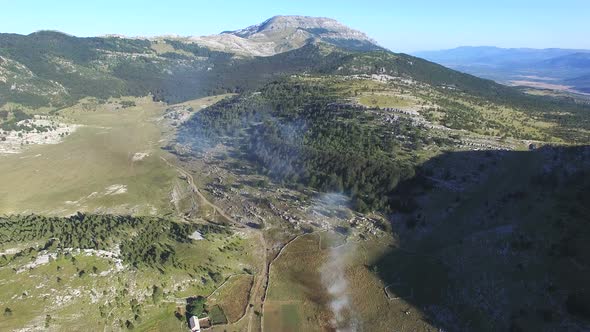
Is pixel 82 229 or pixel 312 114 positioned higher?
pixel 312 114

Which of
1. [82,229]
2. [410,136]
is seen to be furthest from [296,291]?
[410,136]

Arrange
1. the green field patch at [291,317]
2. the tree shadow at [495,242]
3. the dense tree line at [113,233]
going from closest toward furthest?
1. the tree shadow at [495,242]
2. the green field patch at [291,317]
3. the dense tree line at [113,233]

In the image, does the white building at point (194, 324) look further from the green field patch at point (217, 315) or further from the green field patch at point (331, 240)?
the green field patch at point (331, 240)

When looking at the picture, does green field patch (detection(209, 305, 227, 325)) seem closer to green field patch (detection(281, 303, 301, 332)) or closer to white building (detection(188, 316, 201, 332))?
white building (detection(188, 316, 201, 332))

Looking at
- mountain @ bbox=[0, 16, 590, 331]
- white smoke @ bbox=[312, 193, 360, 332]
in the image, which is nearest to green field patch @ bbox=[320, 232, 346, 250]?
mountain @ bbox=[0, 16, 590, 331]

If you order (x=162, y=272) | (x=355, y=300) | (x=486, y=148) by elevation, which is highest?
(x=486, y=148)

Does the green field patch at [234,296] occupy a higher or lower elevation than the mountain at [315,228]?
lower

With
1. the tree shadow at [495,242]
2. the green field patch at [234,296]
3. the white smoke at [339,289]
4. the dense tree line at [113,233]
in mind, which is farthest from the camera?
the dense tree line at [113,233]

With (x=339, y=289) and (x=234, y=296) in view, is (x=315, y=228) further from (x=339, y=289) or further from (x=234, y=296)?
(x=234, y=296)

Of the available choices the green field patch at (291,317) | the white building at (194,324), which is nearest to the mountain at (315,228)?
the green field patch at (291,317)

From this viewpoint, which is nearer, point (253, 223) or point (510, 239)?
point (510, 239)

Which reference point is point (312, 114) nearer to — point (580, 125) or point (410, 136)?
point (410, 136)
